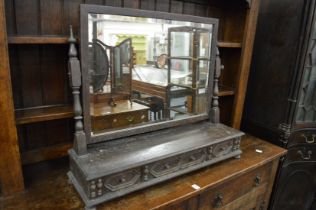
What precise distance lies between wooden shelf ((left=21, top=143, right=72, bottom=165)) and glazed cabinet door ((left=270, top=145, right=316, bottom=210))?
146 centimetres

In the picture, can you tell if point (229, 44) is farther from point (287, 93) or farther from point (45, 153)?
point (45, 153)

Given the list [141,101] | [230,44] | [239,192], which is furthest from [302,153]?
[141,101]

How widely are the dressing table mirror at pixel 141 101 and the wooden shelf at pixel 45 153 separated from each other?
0.21 metres

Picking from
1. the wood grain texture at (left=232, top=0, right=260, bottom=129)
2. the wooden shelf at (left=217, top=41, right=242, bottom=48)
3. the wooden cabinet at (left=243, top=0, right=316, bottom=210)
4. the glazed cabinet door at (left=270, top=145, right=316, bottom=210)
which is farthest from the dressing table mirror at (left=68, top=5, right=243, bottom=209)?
the glazed cabinet door at (left=270, top=145, right=316, bottom=210)

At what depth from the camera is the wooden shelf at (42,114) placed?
3.37 feet

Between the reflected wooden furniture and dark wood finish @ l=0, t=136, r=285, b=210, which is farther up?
the reflected wooden furniture

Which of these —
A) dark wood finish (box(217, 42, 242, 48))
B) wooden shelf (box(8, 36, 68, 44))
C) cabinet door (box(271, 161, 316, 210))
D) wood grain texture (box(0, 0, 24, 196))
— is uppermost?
dark wood finish (box(217, 42, 242, 48))

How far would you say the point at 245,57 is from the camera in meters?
1.61

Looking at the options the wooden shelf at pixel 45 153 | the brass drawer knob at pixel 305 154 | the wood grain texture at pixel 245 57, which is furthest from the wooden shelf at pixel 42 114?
the brass drawer knob at pixel 305 154

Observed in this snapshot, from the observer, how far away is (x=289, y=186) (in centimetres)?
180

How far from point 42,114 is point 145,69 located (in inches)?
21.1

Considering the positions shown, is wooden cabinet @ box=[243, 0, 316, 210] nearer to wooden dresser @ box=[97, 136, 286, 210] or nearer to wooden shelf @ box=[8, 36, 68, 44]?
wooden dresser @ box=[97, 136, 286, 210]

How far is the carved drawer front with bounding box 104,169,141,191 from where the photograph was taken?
3.17 ft

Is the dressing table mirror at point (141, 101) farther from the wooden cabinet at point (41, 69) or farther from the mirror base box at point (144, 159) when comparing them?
the wooden cabinet at point (41, 69)
